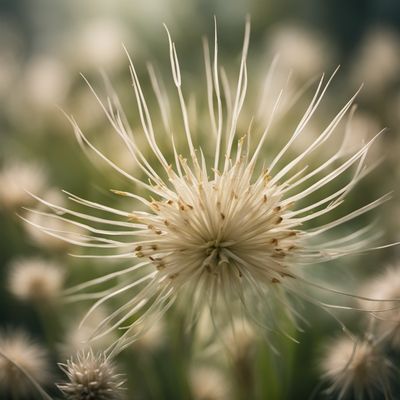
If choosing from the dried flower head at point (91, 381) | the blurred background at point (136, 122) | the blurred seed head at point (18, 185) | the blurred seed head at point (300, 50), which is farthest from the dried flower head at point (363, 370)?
the blurred seed head at point (300, 50)

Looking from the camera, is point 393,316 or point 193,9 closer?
point 393,316

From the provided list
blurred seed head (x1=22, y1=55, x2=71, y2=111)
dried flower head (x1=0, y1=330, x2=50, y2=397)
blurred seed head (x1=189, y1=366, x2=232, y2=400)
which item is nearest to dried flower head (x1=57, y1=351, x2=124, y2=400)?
dried flower head (x1=0, y1=330, x2=50, y2=397)

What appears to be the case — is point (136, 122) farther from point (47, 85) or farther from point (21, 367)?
point (21, 367)

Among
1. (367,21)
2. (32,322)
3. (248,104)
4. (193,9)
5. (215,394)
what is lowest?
(215,394)

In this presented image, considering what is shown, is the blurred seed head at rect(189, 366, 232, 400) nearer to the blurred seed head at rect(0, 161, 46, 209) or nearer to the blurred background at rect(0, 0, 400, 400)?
the blurred background at rect(0, 0, 400, 400)

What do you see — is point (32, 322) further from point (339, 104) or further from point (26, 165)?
point (339, 104)

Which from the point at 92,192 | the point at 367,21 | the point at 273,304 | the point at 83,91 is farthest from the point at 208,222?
the point at 367,21

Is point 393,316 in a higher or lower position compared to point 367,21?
lower

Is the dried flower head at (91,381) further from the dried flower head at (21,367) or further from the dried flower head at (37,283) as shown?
the dried flower head at (37,283)
